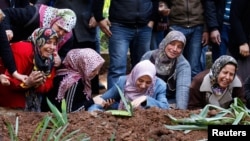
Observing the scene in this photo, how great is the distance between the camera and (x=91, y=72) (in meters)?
5.42

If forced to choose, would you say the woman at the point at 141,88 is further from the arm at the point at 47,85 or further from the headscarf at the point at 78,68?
the arm at the point at 47,85

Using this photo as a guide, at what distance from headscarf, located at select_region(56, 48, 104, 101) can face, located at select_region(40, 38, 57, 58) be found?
0.27 metres

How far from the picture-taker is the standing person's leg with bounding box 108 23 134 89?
6172mm

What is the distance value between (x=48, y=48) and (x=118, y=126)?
1756 mm

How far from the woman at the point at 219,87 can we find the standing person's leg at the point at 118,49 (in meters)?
0.84

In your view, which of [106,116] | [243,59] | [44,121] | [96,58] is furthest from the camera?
[243,59]

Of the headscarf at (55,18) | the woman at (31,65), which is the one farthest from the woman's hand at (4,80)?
the headscarf at (55,18)

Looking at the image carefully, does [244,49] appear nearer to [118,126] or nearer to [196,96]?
[196,96]

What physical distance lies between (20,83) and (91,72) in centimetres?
65

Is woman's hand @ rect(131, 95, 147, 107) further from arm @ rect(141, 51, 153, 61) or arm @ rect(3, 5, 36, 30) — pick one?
arm @ rect(3, 5, 36, 30)

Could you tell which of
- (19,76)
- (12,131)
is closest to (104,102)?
(19,76)

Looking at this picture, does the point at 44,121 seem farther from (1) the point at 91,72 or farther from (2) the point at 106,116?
(1) the point at 91,72

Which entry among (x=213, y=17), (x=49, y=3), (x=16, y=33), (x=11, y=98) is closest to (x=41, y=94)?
(x=11, y=98)

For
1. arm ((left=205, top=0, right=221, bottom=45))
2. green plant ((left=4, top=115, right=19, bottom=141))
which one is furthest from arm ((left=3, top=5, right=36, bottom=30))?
green plant ((left=4, top=115, right=19, bottom=141))
